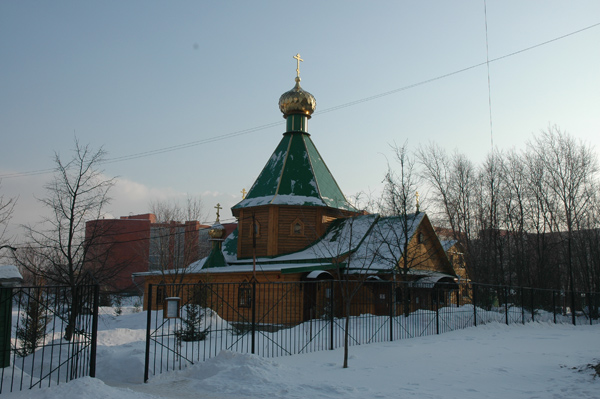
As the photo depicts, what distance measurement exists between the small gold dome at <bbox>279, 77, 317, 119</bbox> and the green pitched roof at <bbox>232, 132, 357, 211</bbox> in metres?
1.36

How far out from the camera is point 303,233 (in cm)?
2459

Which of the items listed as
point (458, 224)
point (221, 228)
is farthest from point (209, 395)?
point (458, 224)

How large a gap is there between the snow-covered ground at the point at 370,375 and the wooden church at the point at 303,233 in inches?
390

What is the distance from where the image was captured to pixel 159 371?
976 centimetres

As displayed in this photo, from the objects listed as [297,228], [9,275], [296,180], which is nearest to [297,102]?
[296,180]

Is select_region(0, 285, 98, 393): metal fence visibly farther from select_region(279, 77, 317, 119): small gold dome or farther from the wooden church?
select_region(279, 77, 317, 119): small gold dome

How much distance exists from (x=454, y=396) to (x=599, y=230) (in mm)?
30314

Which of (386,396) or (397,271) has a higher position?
(397,271)

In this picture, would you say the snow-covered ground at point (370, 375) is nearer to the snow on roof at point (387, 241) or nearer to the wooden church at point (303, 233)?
the snow on roof at point (387, 241)

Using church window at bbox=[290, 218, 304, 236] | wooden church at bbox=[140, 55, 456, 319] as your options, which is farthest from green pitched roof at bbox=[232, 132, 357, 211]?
church window at bbox=[290, 218, 304, 236]

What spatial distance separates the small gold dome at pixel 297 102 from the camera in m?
27.8

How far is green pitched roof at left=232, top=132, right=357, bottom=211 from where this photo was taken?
24688 millimetres

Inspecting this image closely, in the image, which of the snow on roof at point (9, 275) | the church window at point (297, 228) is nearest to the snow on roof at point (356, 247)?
the church window at point (297, 228)

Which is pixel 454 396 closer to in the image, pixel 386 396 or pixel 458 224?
pixel 386 396
